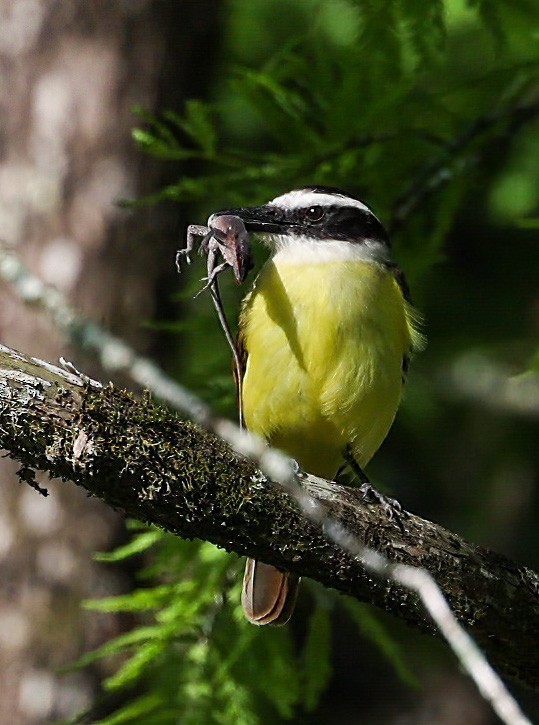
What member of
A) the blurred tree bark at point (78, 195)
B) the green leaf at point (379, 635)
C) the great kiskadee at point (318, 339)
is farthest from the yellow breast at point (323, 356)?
the blurred tree bark at point (78, 195)

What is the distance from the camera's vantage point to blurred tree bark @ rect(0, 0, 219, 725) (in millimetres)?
5703

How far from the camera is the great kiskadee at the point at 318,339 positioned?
13.7ft

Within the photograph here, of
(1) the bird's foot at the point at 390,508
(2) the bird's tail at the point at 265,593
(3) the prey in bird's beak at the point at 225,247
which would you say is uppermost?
(3) the prey in bird's beak at the point at 225,247

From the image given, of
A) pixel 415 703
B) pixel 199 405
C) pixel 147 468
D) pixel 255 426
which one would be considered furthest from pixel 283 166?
pixel 415 703

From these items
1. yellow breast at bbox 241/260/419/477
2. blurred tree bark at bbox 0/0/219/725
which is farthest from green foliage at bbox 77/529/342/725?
blurred tree bark at bbox 0/0/219/725

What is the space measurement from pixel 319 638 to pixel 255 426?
93 centimetres

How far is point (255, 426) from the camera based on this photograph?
4.41 meters

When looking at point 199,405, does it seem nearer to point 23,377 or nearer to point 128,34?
point 23,377

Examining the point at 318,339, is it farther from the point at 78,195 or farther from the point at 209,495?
the point at 78,195

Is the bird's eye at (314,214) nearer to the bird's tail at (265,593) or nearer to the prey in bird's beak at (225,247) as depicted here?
the prey in bird's beak at (225,247)

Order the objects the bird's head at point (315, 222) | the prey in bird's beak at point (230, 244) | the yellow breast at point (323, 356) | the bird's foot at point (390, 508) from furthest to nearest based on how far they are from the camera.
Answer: the bird's head at point (315, 222) → the yellow breast at point (323, 356) → the prey in bird's beak at point (230, 244) → the bird's foot at point (390, 508)

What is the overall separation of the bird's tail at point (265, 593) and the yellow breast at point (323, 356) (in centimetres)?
44

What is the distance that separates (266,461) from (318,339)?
113 cm

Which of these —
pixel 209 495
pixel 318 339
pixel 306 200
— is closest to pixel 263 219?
pixel 306 200
